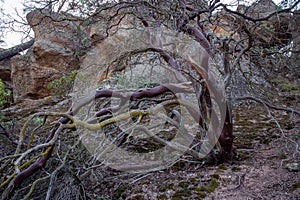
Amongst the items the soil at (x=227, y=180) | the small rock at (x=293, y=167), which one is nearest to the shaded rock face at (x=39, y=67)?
the soil at (x=227, y=180)

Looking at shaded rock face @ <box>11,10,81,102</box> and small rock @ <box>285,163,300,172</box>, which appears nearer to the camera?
small rock @ <box>285,163,300,172</box>

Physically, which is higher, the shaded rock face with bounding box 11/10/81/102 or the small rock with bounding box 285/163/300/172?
the shaded rock face with bounding box 11/10/81/102

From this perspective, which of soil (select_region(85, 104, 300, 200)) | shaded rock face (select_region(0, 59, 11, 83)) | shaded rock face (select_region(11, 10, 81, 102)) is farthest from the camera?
shaded rock face (select_region(0, 59, 11, 83))

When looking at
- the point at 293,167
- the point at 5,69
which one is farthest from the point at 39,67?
the point at 293,167

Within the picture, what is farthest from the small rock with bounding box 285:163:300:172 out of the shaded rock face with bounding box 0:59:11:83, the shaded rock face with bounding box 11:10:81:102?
the shaded rock face with bounding box 0:59:11:83

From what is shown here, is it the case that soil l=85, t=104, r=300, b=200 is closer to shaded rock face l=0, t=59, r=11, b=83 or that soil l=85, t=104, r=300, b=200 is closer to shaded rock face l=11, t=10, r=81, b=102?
shaded rock face l=11, t=10, r=81, b=102

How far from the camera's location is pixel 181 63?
10.9 ft

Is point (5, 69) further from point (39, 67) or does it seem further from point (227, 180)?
point (227, 180)

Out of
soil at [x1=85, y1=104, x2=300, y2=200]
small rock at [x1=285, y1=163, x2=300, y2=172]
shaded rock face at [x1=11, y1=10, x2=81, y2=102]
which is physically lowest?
soil at [x1=85, y1=104, x2=300, y2=200]

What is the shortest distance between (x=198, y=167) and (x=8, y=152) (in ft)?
7.17

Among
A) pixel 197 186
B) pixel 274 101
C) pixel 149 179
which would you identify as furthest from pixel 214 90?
pixel 274 101

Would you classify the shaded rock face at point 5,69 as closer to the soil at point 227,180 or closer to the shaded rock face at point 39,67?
the shaded rock face at point 39,67

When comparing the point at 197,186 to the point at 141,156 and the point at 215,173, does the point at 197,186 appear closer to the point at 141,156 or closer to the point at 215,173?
the point at 215,173

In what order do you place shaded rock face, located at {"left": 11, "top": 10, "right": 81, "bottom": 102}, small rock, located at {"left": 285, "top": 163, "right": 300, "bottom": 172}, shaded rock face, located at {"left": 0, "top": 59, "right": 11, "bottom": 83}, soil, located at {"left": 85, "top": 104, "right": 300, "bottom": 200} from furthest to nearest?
1. shaded rock face, located at {"left": 0, "top": 59, "right": 11, "bottom": 83}
2. shaded rock face, located at {"left": 11, "top": 10, "right": 81, "bottom": 102}
3. small rock, located at {"left": 285, "top": 163, "right": 300, "bottom": 172}
4. soil, located at {"left": 85, "top": 104, "right": 300, "bottom": 200}
